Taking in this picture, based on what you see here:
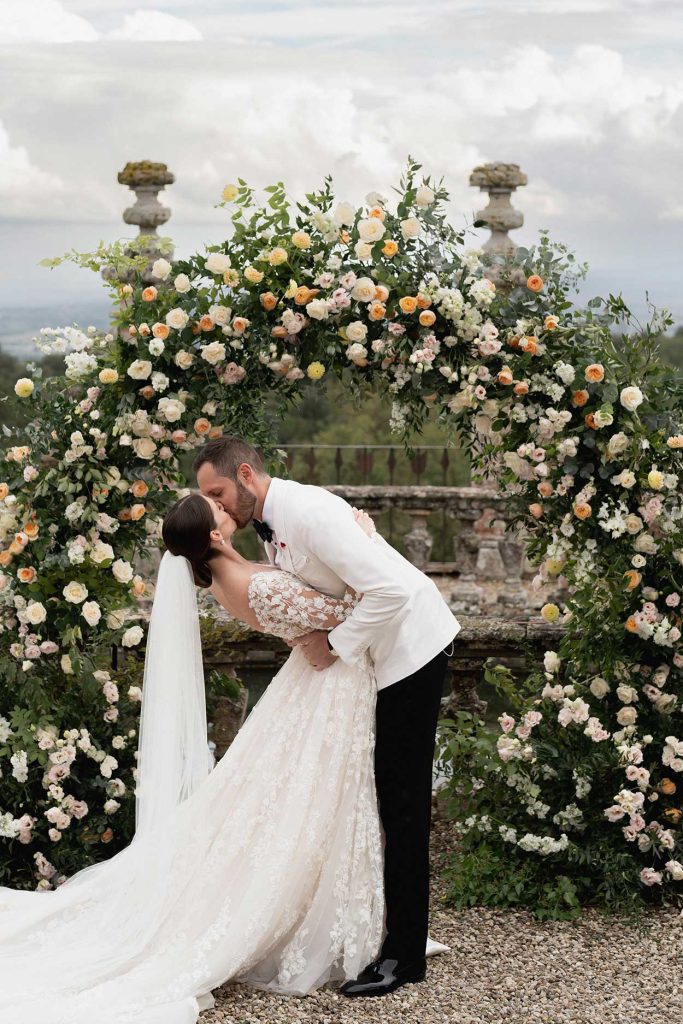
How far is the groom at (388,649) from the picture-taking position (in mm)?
3717

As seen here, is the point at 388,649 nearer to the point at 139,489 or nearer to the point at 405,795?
the point at 405,795

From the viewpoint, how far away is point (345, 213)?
183 inches

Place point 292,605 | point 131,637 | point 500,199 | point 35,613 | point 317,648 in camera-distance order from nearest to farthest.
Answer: point 292,605, point 317,648, point 35,613, point 131,637, point 500,199

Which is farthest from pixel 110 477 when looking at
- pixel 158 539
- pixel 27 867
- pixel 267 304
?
pixel 27 867

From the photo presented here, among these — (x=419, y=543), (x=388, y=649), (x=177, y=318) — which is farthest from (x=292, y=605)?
(x=419, y=543)

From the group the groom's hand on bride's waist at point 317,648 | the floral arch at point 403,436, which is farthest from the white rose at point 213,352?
the groom's hand on bride's waist at point 317,648

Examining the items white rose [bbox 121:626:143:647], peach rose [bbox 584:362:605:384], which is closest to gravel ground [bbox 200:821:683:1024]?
white rose [bbox 121:626:143:647]

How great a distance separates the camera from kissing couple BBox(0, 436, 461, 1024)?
3730mm

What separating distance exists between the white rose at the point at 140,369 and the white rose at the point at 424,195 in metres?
1.24

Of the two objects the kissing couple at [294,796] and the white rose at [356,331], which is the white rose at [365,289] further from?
the kissing couple at [294,796]

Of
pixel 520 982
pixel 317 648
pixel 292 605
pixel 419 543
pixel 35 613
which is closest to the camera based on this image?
pixel 292 605

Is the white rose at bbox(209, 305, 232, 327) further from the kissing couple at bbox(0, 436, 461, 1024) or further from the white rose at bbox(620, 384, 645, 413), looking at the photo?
the white rose at bbox(620, 384, 645, 413)

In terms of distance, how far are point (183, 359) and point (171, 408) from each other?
0.20m

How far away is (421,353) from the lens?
4.57 m
